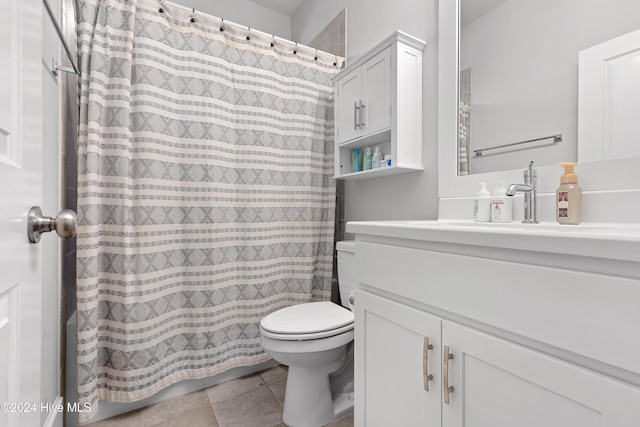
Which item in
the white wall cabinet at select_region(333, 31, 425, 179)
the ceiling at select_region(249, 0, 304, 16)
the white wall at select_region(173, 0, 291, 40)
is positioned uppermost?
the ceiling at select_region(249, 0, 304, 16)

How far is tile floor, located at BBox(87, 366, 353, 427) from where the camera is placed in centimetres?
140

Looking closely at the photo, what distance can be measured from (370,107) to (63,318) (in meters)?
1.73

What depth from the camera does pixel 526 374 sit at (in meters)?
0.61

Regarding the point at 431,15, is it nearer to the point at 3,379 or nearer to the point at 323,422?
the point at 3,379

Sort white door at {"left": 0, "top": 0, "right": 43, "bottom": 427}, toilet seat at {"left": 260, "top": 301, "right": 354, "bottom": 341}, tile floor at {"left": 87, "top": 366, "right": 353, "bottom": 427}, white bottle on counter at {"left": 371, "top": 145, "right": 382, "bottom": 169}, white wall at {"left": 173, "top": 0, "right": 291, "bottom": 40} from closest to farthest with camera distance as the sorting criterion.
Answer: white door at {"left": 0, "top": 0, "right": 43, "bottom": 427} < toilet seat at {"left": 260, "top": 301, "right": 354, "bottom": 341} < tile floor at {"left": 87, "top": 366, "right": 353, "bottom": 427} < white bottle on counter at {"left": 371, "top": 145, "right": 382, "bottom": 169} < white wall at {"left": 173, "top": 0, "right": 291, "bottom": 40}

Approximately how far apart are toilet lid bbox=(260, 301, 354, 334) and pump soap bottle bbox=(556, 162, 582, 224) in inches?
35.6

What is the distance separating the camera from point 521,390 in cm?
62

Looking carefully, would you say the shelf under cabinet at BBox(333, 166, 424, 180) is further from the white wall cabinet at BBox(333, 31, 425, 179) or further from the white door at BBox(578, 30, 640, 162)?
the white door at BBox(578, 30, 640, 162)

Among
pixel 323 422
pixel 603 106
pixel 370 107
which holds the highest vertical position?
pixel 370 107

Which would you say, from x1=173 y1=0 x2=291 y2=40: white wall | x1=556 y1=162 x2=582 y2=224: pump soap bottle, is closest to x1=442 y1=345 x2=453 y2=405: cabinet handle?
x1=556 y1=162 x2=582 y2=224: pump soap bottle

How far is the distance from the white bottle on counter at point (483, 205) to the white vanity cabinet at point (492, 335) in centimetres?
45

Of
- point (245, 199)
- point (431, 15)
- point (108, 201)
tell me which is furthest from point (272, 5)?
point (108, 201)

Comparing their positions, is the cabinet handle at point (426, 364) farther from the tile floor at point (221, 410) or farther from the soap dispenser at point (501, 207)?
the tile floor at point (221, 410)

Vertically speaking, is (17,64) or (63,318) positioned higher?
(17,64)
